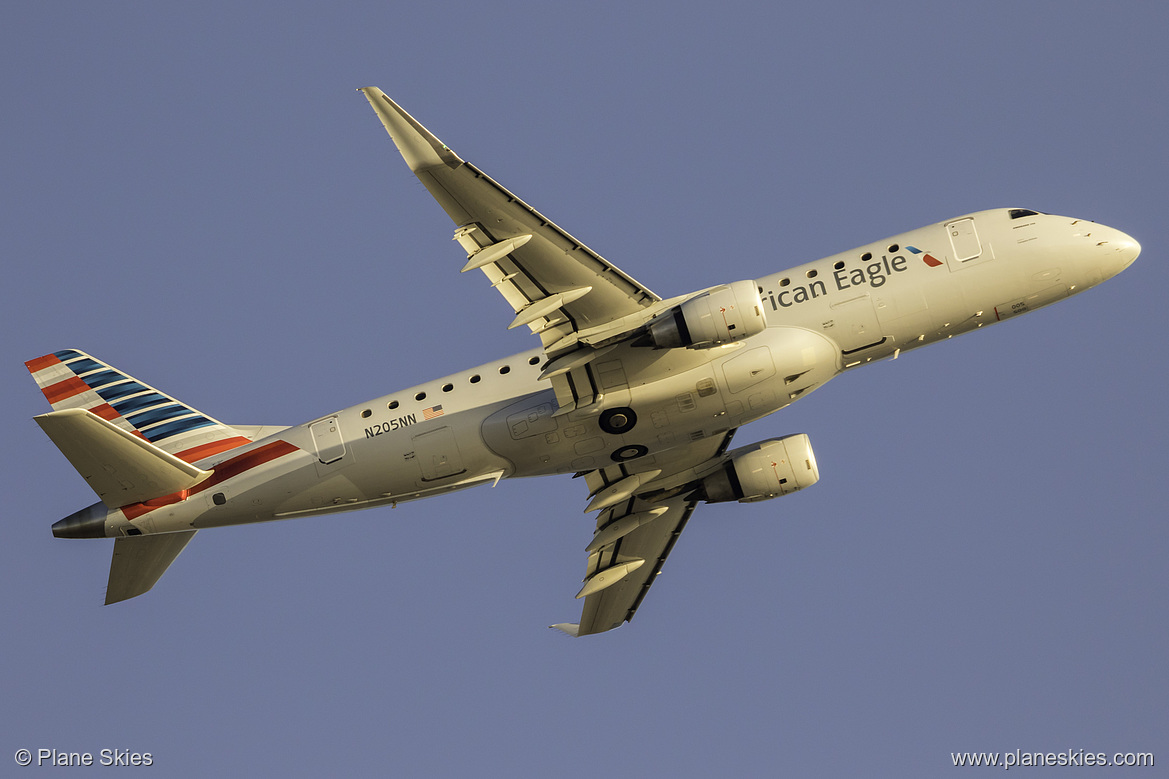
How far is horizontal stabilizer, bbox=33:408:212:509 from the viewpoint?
34719 millimetres

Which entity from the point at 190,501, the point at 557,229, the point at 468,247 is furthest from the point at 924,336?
the point at 190,501

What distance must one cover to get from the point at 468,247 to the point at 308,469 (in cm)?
981

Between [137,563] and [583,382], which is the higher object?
[583,382]

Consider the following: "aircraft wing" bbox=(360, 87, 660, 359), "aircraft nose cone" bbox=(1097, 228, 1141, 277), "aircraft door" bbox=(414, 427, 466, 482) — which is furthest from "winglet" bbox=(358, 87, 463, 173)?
"aircraft nose cone" bbox=(1097, 228, 1141, 277)

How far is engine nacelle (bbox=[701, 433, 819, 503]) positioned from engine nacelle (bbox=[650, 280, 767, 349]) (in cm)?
796

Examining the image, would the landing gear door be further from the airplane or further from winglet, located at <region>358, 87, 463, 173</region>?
winglet, located at <region>358, 87, 463, 173</region>

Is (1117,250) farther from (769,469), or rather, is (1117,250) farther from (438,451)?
(438,451)

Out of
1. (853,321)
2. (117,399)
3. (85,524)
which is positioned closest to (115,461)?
(85,524)

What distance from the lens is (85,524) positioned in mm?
37469

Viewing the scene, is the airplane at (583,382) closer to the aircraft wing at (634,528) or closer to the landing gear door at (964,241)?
the landing gear door at (964,241)

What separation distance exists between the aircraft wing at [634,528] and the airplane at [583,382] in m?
2.86

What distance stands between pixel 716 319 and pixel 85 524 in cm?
2113

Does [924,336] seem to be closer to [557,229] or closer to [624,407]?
[624,407]

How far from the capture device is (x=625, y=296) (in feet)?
113
